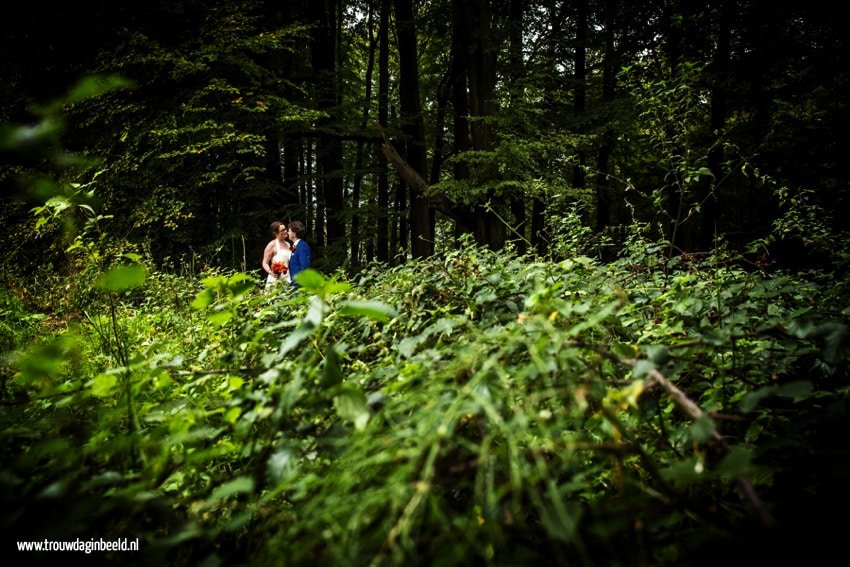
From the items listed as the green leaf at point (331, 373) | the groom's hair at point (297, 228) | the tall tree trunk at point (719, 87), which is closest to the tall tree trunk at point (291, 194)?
the groom's hair at point (297, 228)

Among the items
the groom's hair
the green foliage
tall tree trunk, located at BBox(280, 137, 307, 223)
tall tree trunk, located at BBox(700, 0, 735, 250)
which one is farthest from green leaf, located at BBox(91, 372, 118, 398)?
tall tree trunk, located at BBox(280, 137, 307, 223)

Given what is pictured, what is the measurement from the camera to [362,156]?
1348cm

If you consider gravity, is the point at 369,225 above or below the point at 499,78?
below

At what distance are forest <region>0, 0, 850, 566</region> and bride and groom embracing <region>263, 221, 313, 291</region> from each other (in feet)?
4.69

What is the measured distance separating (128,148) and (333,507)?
312 inches

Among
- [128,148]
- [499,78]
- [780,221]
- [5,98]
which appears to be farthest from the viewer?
[499,78]

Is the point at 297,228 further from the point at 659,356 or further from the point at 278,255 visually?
the point at 659,356

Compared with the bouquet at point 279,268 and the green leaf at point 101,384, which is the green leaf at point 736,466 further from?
the bouquet at point 279,268

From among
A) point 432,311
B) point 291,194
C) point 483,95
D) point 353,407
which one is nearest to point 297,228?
point 291,194

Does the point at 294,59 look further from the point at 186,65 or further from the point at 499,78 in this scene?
the point at 499,78

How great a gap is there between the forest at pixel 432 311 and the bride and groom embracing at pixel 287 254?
4.69ft

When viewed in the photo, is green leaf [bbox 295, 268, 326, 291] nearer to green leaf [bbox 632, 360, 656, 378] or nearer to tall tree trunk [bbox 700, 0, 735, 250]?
green leaf [bbox 632, 360, 656, 378]

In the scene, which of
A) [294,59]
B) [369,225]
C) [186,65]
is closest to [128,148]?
[186,65]

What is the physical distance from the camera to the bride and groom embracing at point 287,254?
7.00 meters
